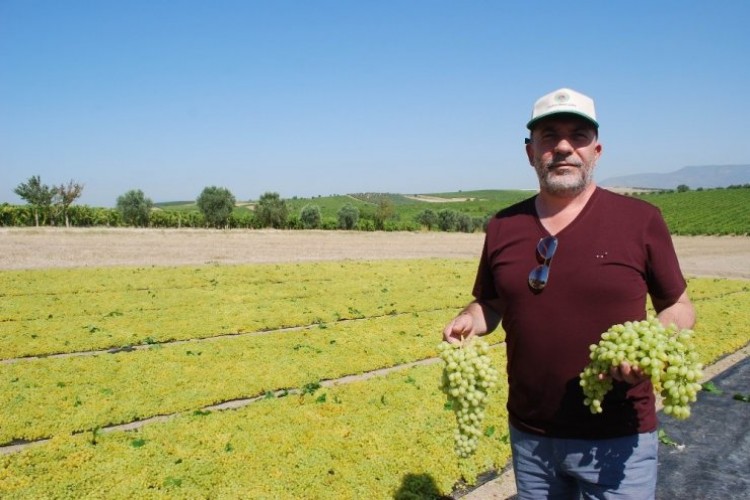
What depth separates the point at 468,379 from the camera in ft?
11.9

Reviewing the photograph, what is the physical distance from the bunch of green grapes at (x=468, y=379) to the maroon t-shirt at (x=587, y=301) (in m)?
0.27

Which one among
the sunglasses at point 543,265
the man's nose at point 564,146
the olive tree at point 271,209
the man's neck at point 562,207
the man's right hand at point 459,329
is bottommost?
the man's right hand at point 459,329

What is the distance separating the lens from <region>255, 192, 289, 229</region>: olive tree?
86.8m

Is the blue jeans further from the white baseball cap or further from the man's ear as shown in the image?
the white baseball cap

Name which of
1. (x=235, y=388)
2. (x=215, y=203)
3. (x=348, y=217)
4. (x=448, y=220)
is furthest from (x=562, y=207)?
(x=448, y=220)

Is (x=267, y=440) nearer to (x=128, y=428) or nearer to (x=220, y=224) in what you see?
(x=128, y=428)

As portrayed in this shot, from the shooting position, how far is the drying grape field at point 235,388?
726 cm

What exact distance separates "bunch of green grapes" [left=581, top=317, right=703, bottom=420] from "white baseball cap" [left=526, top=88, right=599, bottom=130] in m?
1.36

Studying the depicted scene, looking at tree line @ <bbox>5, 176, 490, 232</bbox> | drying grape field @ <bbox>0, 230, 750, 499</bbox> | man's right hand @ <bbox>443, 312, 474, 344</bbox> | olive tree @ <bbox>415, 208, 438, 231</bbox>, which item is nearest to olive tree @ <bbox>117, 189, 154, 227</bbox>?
tree line @ <bbox>5, 176, 490, 232</bbox>

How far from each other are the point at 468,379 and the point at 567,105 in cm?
193

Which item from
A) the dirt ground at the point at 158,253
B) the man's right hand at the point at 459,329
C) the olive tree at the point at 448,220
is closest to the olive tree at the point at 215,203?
the dirt ground at the point at 158,253

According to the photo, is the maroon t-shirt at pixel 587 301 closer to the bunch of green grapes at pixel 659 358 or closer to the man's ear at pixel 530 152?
the bunch of green grapes at pixel 659 358

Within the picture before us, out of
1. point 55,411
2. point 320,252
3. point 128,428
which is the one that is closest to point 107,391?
point 55,411

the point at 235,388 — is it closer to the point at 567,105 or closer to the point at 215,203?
the point at 567,105
